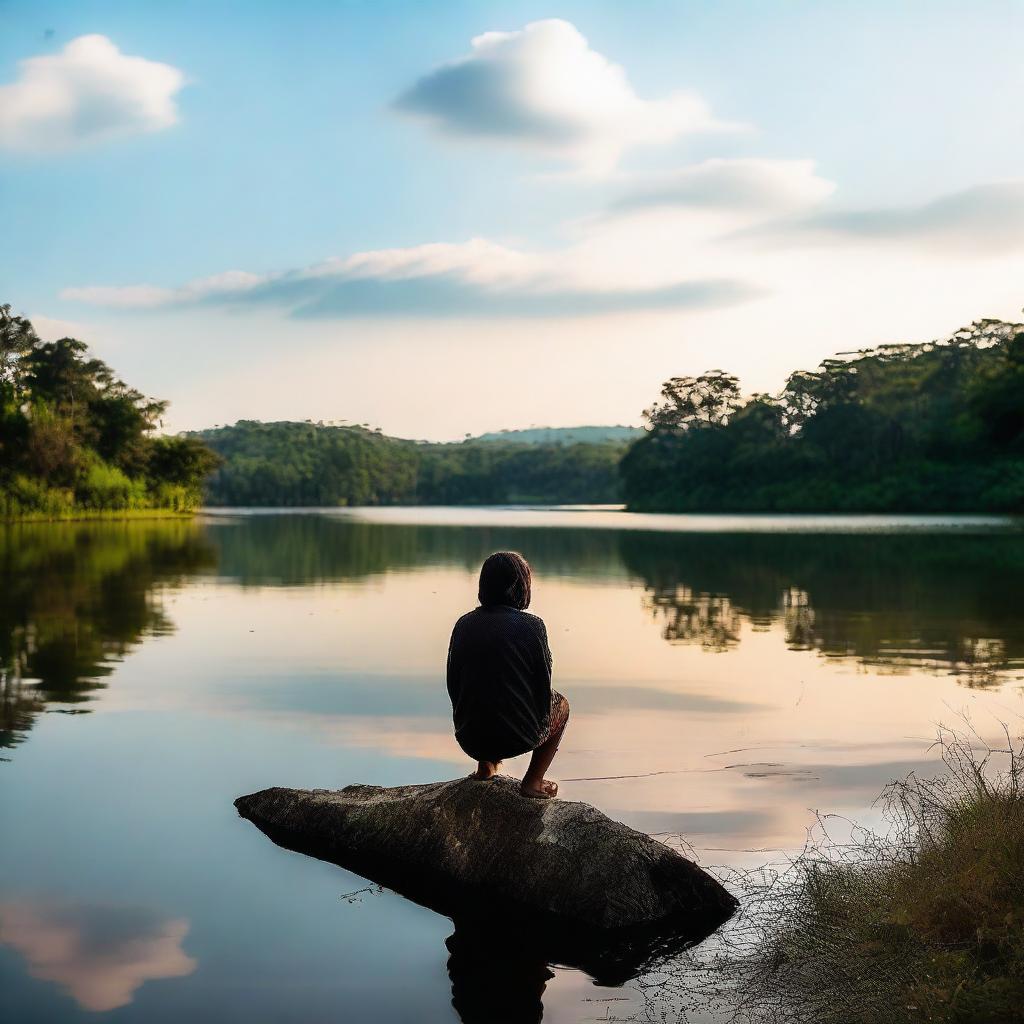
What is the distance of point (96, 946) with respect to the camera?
5.17 metres

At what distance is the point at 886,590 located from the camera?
2291 centimetres

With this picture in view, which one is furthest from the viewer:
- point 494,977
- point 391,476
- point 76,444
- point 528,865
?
point 391,476

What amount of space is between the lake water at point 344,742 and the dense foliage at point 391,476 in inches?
5369

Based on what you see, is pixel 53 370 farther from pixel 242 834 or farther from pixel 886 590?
pixel 242 834

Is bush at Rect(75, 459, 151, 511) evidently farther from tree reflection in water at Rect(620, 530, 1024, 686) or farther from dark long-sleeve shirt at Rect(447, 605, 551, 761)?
dark long-sleeve shirt at Rect(447, 605, 551, 761)

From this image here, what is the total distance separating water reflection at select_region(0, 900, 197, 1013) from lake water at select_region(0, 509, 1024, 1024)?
0.01 meters

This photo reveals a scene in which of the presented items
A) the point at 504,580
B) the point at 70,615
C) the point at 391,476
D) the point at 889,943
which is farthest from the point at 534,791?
the point at 391,476

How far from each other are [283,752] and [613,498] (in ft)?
541

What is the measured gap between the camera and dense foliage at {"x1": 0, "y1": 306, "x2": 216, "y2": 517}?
67.9 meters

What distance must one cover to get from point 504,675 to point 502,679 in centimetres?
2

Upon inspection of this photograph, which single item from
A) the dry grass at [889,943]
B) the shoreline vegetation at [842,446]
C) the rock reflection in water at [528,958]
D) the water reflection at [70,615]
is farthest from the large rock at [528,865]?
the shoreline vegetation at [842,446]

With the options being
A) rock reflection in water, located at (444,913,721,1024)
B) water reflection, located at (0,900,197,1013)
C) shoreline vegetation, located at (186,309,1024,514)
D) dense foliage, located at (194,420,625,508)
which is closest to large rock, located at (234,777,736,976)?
rock reflection in water, located at (444,913,721,1024)

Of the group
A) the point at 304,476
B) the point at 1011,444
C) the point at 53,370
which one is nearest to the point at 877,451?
the point at 1011,444

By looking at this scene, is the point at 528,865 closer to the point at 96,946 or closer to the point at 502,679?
the point at 502,679
